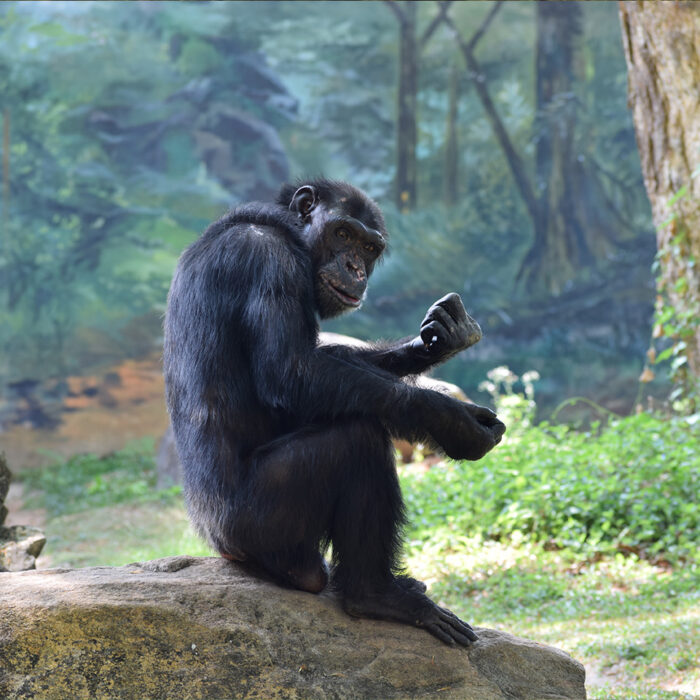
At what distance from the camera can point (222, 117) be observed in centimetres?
1633

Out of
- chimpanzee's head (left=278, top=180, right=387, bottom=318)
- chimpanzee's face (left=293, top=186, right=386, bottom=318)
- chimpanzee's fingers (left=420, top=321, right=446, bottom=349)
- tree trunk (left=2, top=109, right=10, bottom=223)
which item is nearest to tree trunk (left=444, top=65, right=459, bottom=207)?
tree trunk (left=2, top=109, right=10, bottom=223)

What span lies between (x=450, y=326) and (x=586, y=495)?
3697 mm

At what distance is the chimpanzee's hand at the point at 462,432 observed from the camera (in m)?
3.62

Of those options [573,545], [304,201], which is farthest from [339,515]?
[573,545]

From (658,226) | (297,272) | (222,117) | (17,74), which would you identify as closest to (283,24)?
(222,117)

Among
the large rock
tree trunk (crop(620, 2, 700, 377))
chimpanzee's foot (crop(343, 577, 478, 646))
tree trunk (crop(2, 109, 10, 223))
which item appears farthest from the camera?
tree trunk (crop(2, 109, 10, 223))

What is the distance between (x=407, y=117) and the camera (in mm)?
16266

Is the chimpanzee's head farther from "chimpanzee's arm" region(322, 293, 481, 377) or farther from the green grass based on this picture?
the green grass

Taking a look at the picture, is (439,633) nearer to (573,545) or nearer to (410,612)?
(410,612)

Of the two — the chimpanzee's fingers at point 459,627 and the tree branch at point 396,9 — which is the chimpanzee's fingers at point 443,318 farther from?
the tree branch at point 396,9

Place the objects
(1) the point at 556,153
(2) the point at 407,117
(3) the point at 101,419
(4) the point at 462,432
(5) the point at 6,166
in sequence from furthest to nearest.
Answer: (2) the point at 407,117 < (1) the point at 556,153 < (5) the point at 6,166 < (3) the point at 101,419 < (4) the point at 462,432

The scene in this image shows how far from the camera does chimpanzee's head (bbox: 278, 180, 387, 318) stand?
425 centimetres

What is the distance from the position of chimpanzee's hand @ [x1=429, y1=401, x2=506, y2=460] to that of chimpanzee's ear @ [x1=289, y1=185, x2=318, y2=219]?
1.48m

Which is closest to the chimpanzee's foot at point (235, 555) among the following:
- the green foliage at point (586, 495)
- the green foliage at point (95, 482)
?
the green foliage at point (586, 495)
